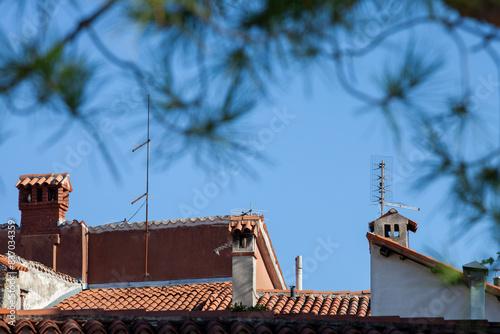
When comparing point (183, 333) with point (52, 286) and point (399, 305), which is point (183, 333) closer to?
point (399, 305)

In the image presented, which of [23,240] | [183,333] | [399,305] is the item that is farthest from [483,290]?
[23,240]

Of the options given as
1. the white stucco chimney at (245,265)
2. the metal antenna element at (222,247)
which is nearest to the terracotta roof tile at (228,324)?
the white stucco chimney at (245,265)

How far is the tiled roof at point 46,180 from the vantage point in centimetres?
1736

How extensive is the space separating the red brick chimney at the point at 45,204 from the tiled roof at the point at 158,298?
2.12m

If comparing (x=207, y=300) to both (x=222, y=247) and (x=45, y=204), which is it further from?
(x=45, y=204)

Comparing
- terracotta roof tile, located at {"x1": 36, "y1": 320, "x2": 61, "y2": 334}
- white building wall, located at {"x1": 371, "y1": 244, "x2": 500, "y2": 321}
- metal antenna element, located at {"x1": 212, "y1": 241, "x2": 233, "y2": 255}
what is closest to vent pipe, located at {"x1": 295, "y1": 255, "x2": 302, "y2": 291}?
metal antenna element, located at {"x1": 212, "y1": 241, "x2": 233, "y2": 255}

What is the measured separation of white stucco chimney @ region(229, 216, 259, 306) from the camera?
13117 millimetres

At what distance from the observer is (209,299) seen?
13.9 metres

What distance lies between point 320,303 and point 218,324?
6395mm

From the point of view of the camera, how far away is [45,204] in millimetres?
17328

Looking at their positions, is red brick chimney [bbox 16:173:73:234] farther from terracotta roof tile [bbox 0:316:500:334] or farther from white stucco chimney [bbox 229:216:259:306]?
terracotta roof tile [bbox 0:316:500:334]

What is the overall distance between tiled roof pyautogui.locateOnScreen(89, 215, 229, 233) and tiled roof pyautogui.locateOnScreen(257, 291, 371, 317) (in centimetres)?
290

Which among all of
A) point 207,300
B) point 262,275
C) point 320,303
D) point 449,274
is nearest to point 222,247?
point 262,275

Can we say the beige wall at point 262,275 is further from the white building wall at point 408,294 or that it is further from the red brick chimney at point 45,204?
the red brick chimney at point 45,204
